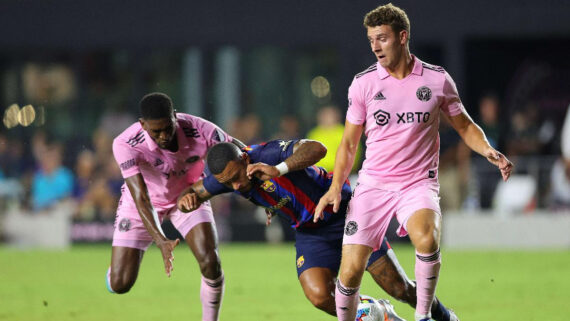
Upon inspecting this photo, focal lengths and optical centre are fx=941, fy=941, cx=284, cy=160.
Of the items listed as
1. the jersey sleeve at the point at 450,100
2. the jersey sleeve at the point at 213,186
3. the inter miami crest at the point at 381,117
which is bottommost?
the jersey sleeve at the point at 213,186

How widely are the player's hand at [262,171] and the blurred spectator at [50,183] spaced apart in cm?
1134

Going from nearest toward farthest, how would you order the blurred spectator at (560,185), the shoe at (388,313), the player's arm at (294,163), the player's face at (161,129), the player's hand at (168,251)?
the player's arm at (294,163), the player's hand at (168,251), the shoe at (388,313), the player's face at (161,129), the blurred spectator at (560,185)

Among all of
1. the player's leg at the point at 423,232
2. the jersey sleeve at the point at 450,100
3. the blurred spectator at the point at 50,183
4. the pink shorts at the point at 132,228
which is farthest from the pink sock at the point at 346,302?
the blurred spectator at the point at 50,183

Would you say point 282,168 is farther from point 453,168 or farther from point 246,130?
point 246,130

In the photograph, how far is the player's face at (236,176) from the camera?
6788 millimetres

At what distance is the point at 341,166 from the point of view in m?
6.70

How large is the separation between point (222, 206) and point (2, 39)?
22.1 ft

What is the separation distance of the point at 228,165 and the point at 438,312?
199cm

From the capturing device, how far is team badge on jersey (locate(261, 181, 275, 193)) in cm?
705

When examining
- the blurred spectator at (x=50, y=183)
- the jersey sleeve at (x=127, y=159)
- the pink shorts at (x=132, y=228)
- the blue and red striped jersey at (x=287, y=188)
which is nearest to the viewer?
the blue and red striped jersey at (x=287, y=188)

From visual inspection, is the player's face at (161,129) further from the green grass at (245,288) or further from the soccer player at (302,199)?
the green grass at (245,288)

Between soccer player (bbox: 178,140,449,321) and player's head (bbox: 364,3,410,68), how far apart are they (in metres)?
0.84

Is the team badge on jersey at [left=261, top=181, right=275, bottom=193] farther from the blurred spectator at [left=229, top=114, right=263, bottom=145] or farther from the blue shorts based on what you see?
the blurred spectator at [left=229, top=114, right=263, bottom=145]

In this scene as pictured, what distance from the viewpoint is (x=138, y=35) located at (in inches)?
816
